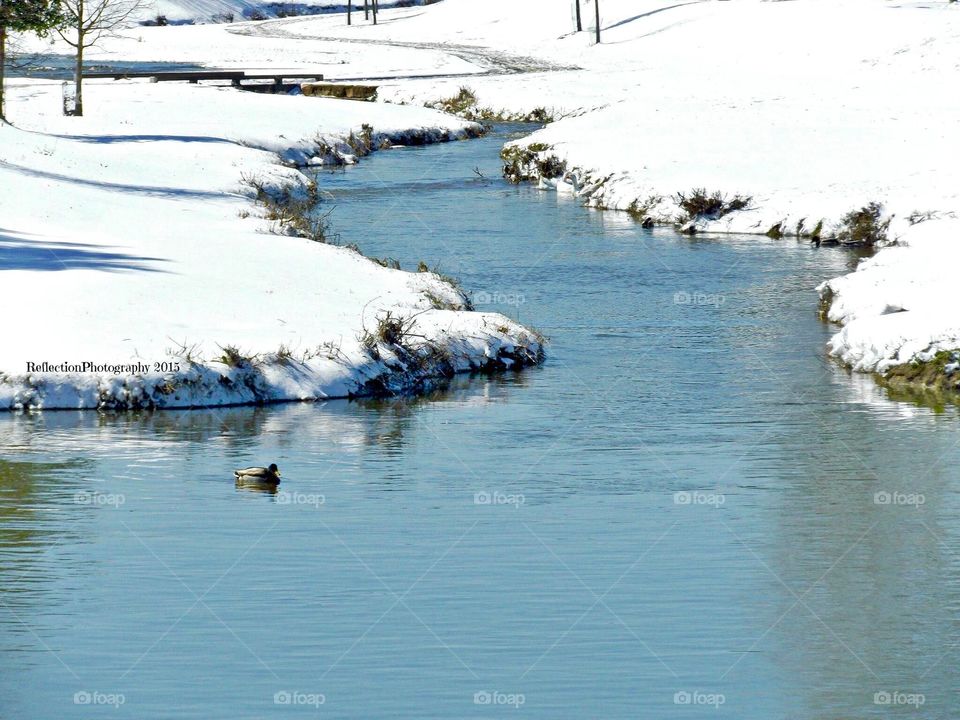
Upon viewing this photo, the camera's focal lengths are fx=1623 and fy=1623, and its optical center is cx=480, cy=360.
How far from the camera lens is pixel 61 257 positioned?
31.0 metres

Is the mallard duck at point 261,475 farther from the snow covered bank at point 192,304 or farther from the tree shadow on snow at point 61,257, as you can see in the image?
the tree shadow on snow at point 61,257

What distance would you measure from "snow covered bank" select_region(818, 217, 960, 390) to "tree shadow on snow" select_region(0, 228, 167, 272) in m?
12.9

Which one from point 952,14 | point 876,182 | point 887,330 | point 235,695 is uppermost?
point 952,14

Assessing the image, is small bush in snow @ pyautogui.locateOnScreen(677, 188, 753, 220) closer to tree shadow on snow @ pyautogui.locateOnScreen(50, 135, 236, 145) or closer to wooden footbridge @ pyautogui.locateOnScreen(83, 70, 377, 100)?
tree shadow on snow @ pyautogui.locateOnScreen(50, 135, 236, 145)

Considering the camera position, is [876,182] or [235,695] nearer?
[235,695]

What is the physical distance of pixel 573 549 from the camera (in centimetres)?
1730

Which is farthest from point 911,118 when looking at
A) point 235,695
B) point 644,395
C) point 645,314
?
point 235,695

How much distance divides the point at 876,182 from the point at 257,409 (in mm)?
25465

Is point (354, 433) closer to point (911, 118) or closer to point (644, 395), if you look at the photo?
point (644, 395)

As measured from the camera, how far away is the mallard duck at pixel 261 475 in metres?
19.6

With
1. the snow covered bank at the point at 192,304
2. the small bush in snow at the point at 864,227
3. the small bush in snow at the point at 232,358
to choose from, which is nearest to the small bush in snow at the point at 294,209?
the snow covered bank at the point at 192,304

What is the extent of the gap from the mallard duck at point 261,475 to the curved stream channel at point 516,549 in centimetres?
38

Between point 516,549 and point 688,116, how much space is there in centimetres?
4572

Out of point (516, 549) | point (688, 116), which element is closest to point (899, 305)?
point (516, 549)
